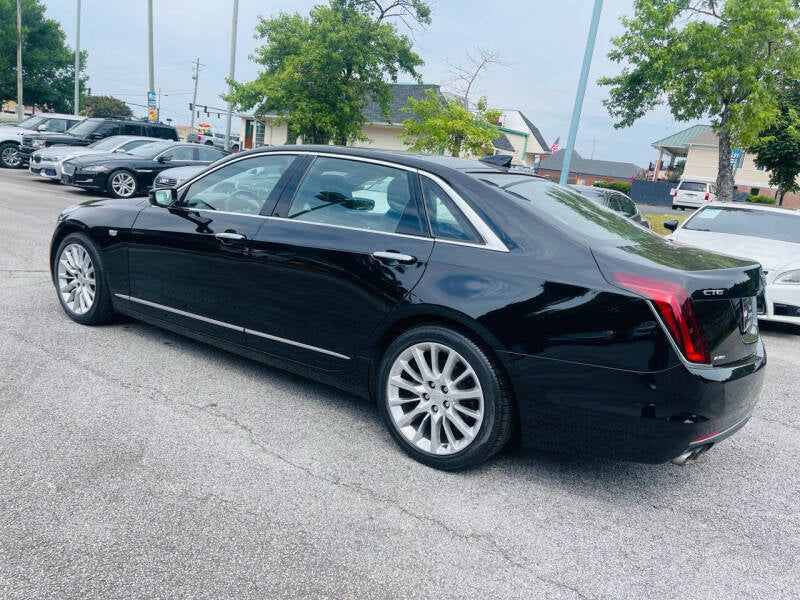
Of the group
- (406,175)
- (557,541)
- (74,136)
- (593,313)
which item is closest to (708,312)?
(593,313)

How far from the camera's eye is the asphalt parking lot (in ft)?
8.01

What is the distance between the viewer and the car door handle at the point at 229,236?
4.10m

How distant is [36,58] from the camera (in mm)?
48156

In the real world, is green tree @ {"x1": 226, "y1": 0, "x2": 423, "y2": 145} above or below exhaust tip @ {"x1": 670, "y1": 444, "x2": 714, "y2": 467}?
above

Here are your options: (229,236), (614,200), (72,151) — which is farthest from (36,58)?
(229,236)

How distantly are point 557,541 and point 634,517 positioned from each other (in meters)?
0.50

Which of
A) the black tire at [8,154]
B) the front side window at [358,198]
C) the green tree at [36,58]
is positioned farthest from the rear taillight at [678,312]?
the green tree at [36,58]

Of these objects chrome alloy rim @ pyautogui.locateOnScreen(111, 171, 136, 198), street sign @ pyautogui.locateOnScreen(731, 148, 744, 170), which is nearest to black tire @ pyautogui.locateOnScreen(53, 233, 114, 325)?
chrome alloy rim @ pyautogui.locateOnScreen(111, 171, 136, 198)

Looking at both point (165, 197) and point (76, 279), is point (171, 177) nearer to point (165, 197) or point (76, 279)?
point (76, 279)

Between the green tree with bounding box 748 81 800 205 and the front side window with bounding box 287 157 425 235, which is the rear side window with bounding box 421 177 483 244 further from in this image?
the green tree with bounding box 748 81 800 205

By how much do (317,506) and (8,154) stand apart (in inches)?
887

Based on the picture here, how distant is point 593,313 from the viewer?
288cm

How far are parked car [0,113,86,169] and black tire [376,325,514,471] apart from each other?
21710mm

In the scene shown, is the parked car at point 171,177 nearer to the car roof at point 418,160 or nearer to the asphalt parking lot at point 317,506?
the asphalt parking lot at point 317,506
